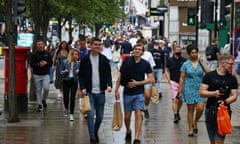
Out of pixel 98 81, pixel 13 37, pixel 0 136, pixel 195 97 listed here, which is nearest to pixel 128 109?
pixel 98 81

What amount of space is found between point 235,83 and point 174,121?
17.2ft

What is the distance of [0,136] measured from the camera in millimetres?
11883

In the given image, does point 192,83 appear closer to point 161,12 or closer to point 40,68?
point 40,68

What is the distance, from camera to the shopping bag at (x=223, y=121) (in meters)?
8.60

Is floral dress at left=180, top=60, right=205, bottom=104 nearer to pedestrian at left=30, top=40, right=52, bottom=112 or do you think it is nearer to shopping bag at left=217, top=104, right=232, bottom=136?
shopping bag at left=217, top=104, right=232, bottom=136

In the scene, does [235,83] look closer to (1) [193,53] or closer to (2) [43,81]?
(1) [193,53]

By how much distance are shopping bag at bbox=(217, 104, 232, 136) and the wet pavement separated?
9.44 ft

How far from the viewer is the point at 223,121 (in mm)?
8617

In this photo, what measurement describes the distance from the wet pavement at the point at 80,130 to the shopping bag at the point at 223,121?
288cm

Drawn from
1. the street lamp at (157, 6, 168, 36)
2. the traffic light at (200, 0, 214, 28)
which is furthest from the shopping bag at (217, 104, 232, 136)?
the street lamp at (157, 6, 168, 36)

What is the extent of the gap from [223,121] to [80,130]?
15.4 feet

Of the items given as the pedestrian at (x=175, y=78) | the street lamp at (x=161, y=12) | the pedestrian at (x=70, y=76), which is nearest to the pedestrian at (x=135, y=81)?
the pedestrian at (x=175, y=78)

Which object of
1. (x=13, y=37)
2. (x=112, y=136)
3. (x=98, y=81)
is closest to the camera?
(x=98, y=81)

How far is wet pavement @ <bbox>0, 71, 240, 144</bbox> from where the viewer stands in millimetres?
11602
